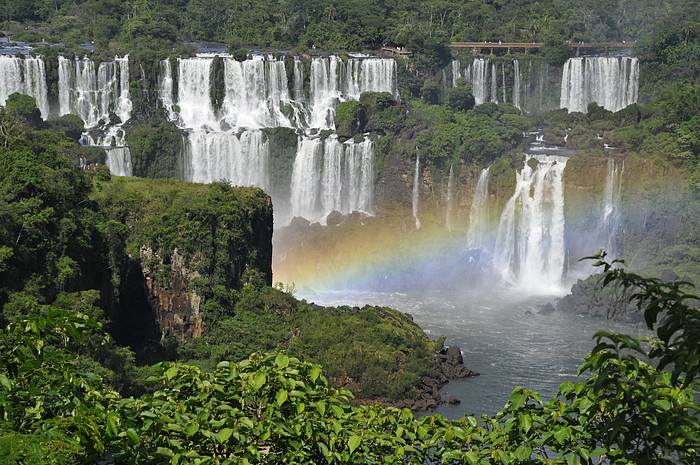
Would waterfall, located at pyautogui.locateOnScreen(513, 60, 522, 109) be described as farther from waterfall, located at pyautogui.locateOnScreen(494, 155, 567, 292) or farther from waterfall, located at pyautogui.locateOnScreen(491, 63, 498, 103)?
waterfall, located at pyautogui.locateOnScreen(494, 155, 567, 292)

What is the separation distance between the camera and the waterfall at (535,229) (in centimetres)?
5062

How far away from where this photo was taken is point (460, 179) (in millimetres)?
54906

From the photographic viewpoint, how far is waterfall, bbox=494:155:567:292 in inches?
1993

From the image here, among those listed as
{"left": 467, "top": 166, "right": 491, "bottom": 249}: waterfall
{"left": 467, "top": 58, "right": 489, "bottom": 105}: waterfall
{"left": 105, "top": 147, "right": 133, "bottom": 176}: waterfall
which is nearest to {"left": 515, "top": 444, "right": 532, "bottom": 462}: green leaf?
{"left": 467, "top": 166, "right": 491, "bottom": 249}: waterfall

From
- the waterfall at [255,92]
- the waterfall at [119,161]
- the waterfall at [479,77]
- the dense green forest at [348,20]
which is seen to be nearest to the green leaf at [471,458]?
the waterfall at [119,161]

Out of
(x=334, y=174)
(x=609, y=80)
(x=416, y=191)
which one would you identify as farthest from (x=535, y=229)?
(x=609, y=80)

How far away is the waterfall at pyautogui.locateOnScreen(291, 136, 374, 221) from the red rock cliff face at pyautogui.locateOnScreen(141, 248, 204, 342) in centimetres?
2349

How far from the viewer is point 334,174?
55.7m

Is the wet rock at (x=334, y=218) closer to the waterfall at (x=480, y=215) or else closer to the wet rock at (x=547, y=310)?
the waterfall at (x=480, y=215)

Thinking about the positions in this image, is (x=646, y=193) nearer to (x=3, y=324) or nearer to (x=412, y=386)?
(x=412, y=386)

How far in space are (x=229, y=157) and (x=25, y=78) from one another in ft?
40.5

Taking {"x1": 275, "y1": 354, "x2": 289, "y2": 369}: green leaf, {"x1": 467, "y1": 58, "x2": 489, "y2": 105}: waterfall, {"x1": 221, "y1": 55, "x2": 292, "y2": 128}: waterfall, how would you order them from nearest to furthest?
{"x1": 275, "y1": 354, "x2": 289, "y2": 369}: green leaf → {"x1": 221, "y1": 55, "x2": 292, "y2": 128}: waterfall → {"x1": 467, "y1": 58, "x2": 489, "y2": 105}: waterfall

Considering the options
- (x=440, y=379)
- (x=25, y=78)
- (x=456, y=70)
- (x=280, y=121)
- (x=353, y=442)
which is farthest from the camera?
(x=456, y=70)

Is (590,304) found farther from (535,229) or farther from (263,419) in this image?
(263,419)
